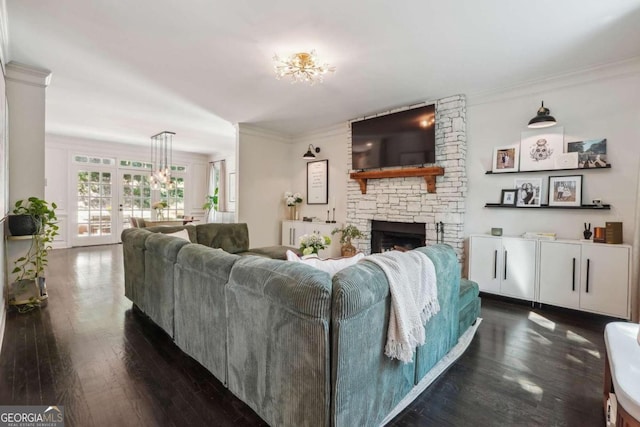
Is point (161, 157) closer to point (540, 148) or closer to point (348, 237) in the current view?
point (348, 237)

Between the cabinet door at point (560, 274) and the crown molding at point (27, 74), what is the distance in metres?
6.09

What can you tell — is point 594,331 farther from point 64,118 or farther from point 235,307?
point 64,118

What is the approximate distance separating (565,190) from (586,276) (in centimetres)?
97

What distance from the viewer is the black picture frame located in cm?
604

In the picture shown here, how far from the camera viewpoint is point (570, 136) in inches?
134

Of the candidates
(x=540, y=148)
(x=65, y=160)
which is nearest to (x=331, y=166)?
(x=540, y=148)

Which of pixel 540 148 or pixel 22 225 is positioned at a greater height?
pixel 540 148

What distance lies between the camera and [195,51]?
299cm

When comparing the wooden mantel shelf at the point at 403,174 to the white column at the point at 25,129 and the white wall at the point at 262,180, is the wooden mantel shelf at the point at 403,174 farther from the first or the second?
the white column at the point at 25,129

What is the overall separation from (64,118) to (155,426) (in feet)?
20.8

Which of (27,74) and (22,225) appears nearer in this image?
(22,225)

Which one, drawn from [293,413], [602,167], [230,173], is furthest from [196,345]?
[230,173]

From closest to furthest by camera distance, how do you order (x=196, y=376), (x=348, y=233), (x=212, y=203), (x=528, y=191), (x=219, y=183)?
(x=196, y=376) → (x=528, y=191) → (x=348, y=233) → (x=219, y=183) → (x=212, y=203)

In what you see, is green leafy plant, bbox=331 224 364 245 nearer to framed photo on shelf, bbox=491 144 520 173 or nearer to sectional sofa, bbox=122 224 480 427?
framed photo on shelf, bbox=491 144 520 173
